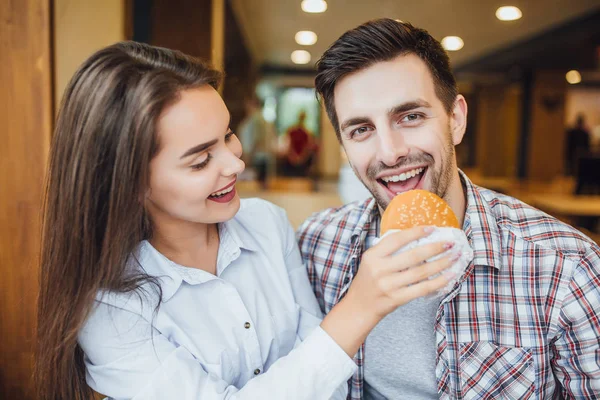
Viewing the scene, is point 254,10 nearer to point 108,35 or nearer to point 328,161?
point 108,35

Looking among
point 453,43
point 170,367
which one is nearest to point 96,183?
point 170,367

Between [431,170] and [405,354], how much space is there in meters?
0.60

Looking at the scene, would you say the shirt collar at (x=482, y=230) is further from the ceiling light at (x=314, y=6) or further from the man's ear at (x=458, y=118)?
the ceiling light at (x=314, y=6)

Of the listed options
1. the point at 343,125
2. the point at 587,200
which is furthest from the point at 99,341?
the point at 587,200

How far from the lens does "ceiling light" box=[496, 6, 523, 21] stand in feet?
20.5

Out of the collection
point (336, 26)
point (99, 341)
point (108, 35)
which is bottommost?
point (99, 341)

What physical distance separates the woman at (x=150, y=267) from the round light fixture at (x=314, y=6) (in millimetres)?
4588

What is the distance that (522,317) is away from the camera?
4.50 ft

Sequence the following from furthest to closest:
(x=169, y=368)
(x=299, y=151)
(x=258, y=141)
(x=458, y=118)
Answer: (x=299, y=151)
(x=258, y=141)
(x=458, y=118)
(x=169, y=368)

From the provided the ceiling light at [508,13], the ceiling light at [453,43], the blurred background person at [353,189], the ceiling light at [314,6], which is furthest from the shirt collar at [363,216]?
the ceiling light at [453,43]

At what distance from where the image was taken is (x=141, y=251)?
4.41ft

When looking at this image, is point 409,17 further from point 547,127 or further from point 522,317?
point 547,127

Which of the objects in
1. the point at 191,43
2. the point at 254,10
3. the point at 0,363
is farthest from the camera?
the point at 254,10

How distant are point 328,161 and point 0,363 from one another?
1523 cm
